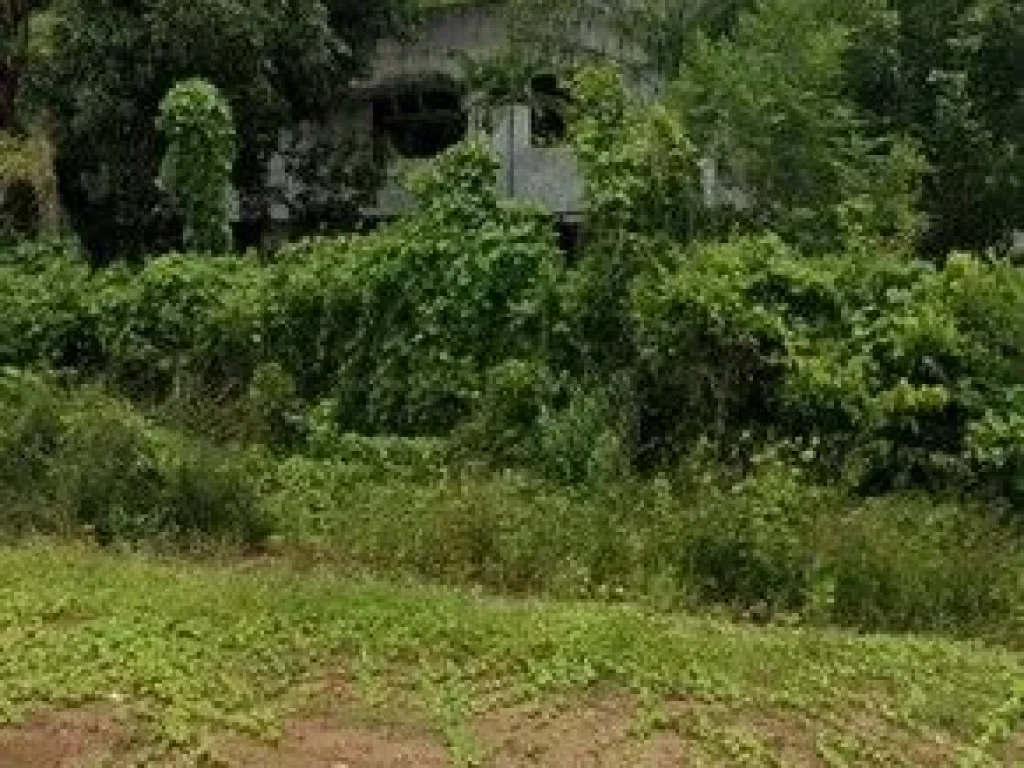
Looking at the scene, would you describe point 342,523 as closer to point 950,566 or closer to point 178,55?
point 950,566

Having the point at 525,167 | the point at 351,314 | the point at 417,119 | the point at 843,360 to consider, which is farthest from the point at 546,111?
the point at 843,360

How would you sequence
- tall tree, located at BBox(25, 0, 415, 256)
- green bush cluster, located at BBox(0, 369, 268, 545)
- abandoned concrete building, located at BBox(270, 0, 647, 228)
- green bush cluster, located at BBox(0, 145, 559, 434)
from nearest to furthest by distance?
green bush cluster, located at BBox(0, 369, 268, 545) < green bush cluster, located at BBox(0, 145, 559, 434) < tall tree, located at BBox(25, 0, 415, 256) < abandoned concrete building, located at BBox(270, 0, 647, 228)

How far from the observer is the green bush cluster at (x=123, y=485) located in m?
9.16

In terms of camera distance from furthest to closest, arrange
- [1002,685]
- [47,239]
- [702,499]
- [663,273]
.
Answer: [47,239] < [663,273] < [702,499] < [1002,685]

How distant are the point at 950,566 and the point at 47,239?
11067 millimetres

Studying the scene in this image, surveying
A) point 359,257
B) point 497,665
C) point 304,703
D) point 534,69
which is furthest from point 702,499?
point 534,69

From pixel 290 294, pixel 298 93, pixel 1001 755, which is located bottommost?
pixel 1001 755

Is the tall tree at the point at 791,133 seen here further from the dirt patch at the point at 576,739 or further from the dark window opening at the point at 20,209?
the dirt patch at the point at 576,739

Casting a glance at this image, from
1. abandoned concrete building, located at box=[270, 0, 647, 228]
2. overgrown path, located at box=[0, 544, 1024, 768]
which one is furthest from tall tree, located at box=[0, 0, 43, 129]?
overgrown path, located at box=[0, 544, 1024, 768]

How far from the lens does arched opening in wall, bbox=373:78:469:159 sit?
78.6 ft

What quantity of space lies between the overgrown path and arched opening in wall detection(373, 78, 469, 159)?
17273 millimetres

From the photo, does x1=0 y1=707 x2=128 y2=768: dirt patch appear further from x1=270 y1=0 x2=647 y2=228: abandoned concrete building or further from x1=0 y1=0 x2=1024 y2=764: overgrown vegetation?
x1=270 y1=0 x2=647 y2=228: abandoned concrete building

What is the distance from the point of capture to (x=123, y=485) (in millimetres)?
9328

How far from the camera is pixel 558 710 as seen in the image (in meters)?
6.12
